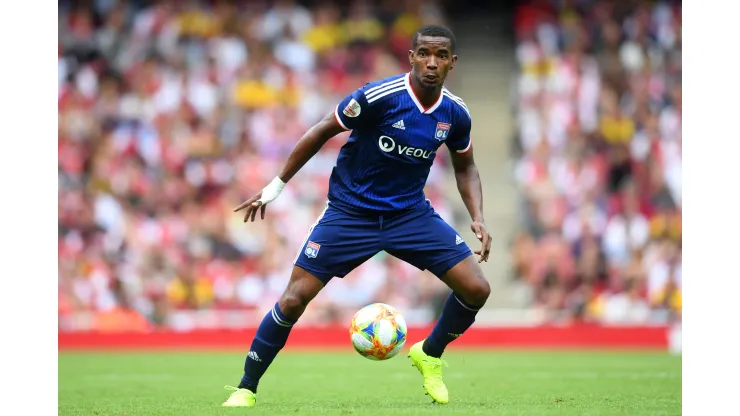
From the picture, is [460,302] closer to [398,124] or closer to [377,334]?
[377,334]

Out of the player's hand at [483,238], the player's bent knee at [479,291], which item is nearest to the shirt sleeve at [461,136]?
the player's hand at [483,238]

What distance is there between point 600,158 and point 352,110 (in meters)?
12.7

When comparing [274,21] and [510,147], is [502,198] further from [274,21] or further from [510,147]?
[274,21]

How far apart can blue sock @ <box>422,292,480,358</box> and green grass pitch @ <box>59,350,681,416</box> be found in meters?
0.43

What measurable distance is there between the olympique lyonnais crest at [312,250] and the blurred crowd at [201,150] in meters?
9.85

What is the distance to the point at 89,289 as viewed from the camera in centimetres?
1750

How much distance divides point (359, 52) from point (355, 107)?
12893 mm

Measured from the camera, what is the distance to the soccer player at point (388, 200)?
7.61m

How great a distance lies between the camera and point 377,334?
7832 mm

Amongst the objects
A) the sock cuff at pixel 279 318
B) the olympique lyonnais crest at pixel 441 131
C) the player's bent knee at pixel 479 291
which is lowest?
the sock cuff at pixel 279 318

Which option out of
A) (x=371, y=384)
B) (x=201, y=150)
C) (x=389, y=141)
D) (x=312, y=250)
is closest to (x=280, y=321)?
(x=312, y=250)

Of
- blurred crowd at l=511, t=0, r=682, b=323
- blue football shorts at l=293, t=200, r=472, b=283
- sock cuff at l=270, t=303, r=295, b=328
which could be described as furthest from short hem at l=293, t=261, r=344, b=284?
blurred crowd at l=511, t=0, r=682, b=323

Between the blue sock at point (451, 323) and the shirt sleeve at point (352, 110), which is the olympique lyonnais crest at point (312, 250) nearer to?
the shirt sleeve at point (352, 110)
